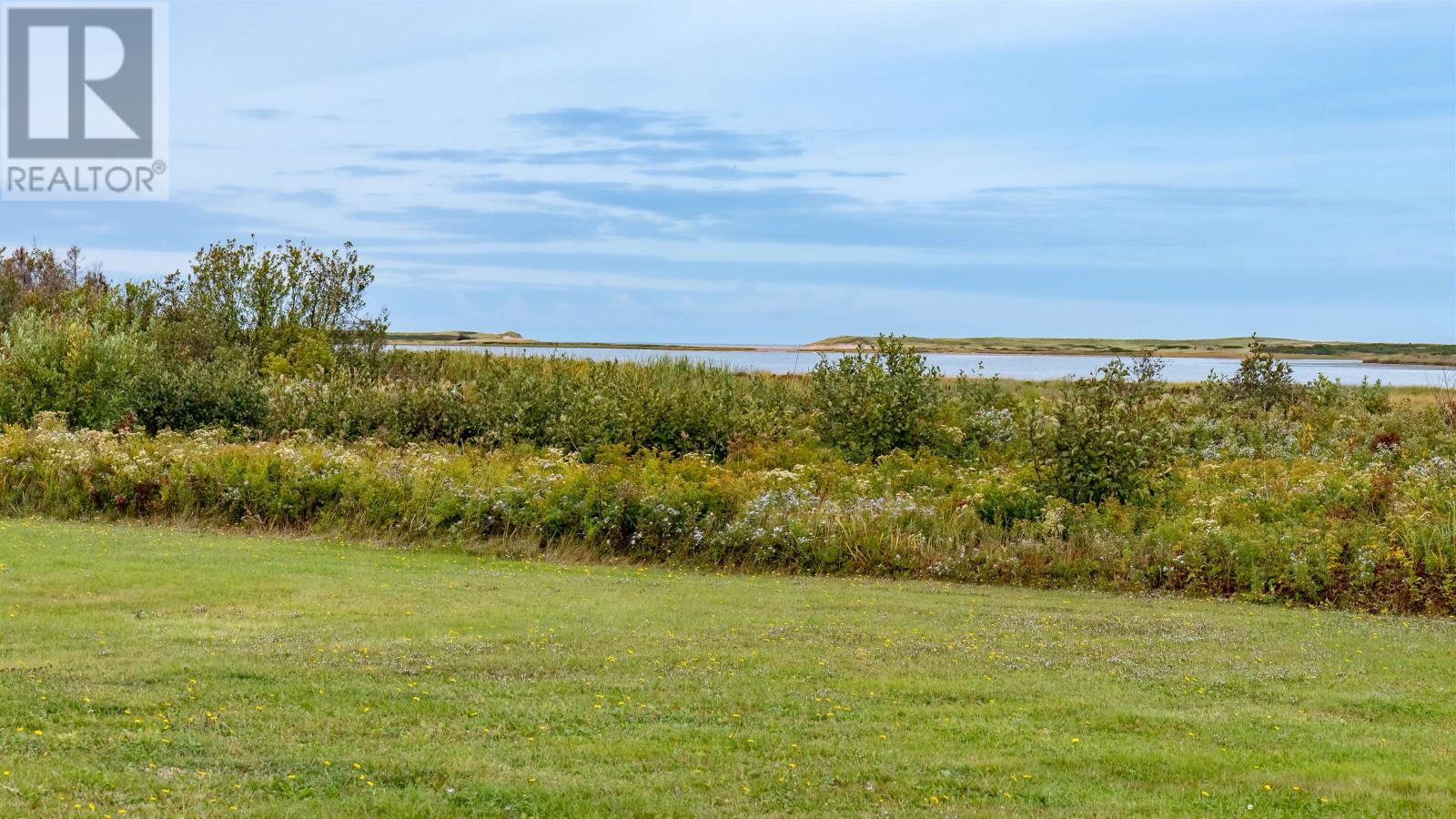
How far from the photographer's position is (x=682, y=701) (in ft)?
25.1

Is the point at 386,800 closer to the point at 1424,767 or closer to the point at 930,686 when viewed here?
the point at 930,686

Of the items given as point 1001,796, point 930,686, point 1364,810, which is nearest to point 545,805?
point 1001,796

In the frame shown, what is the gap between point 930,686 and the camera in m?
8.20

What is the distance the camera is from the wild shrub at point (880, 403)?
65.3ft

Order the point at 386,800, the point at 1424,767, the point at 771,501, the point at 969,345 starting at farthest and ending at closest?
the point at 969,345 < the point at 771,501 < the point at 1424,767 < the point at 386,800

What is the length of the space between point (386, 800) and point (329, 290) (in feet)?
97.2

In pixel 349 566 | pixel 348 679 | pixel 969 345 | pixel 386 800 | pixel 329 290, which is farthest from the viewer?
pixel 969 345

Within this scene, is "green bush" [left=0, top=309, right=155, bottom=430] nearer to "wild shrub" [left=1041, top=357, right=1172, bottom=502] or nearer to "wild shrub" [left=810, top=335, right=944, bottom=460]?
"wild shrub" [left=810, top=335, right=944, bottom=460]

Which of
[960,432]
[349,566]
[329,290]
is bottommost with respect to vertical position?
[349,566]

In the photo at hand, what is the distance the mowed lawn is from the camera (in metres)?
5.99

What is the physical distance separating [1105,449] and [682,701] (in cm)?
903

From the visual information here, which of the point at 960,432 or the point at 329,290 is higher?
the point at 329,290

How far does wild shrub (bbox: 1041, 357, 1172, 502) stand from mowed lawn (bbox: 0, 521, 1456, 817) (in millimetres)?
2873

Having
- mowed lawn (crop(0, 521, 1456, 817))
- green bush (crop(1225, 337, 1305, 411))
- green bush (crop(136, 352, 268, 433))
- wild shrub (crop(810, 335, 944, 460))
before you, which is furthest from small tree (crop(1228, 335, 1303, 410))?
green bush (crop(136, 352, 268, 433))
